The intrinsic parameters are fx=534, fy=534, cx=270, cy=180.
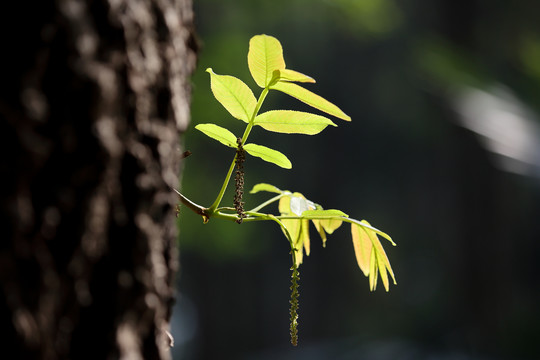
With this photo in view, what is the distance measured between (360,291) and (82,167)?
13.4m

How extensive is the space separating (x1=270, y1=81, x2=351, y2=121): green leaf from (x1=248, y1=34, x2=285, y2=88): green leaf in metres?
0.02

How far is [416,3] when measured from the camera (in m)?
13.8

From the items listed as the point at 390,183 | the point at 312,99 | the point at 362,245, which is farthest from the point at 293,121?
the point at 390,183

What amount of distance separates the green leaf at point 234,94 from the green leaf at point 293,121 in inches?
0.7

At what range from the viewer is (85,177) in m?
0.35

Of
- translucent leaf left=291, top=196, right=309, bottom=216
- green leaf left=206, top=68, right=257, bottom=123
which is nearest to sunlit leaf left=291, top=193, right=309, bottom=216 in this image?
translucent leaf left=291, top=196, right=309, bottom=216

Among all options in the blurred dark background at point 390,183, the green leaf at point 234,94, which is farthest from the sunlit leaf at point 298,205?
the blurred dark background at point 390,183

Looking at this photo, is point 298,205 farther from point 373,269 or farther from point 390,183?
point 390,183

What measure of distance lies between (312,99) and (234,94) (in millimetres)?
94

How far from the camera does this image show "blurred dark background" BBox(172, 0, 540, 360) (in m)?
7.60

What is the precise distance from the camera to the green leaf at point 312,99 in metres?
0.50

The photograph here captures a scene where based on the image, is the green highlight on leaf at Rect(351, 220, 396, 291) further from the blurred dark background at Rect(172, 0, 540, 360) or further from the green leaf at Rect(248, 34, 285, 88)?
the blurred dark background at Rect(172, 0, 540, 360)

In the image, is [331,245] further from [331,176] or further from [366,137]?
[366,137]

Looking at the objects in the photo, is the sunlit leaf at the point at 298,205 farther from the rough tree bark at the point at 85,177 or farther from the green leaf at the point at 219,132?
the rough tree bark at the point at 85,177
